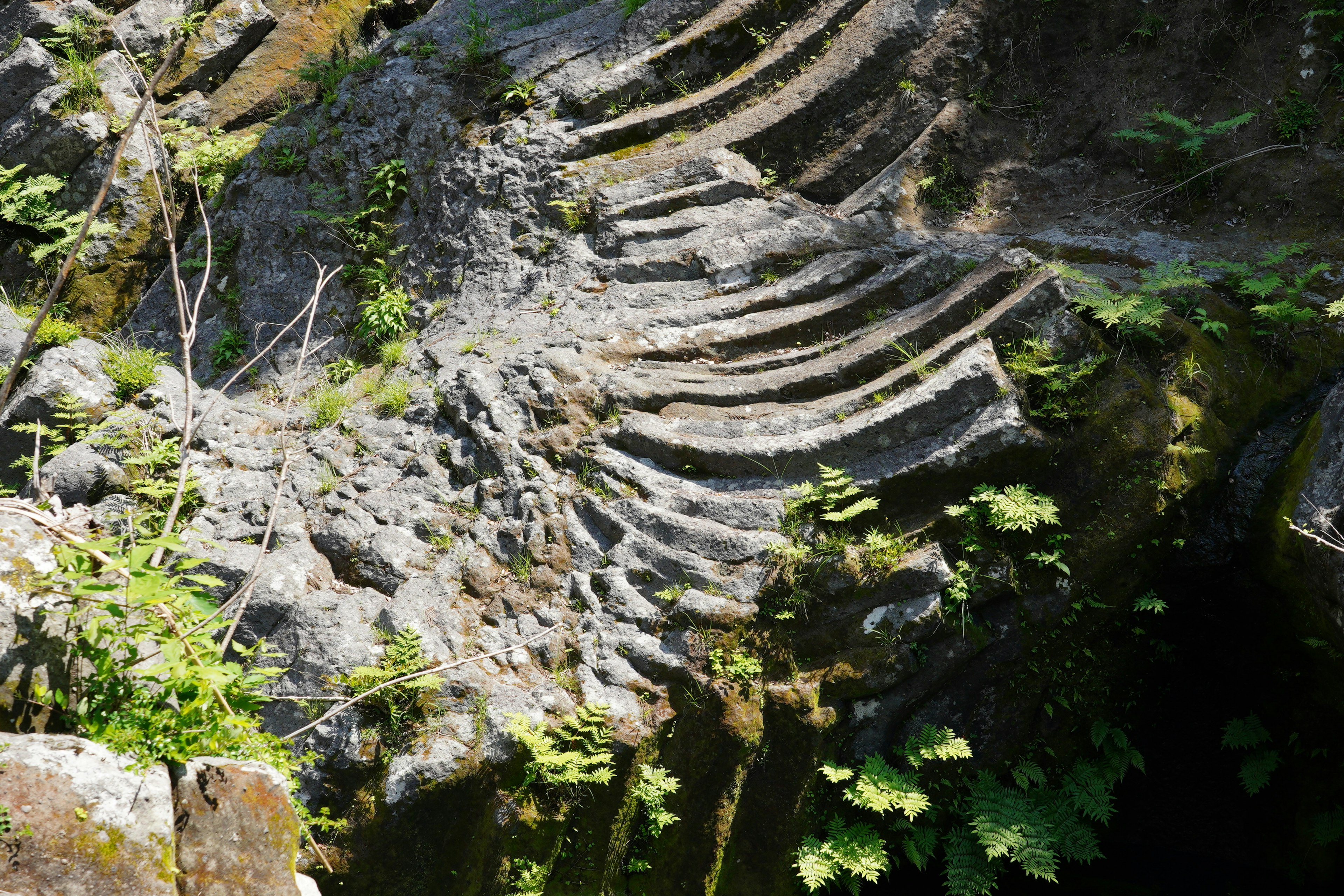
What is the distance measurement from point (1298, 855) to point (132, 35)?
13580 mm

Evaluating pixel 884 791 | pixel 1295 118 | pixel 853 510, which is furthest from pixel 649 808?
pixel 1295 118

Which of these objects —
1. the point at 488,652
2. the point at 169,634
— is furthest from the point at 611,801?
the point at 169,634

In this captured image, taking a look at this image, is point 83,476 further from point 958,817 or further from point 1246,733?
point 1246,733

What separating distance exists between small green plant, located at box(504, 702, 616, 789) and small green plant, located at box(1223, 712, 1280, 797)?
4.04 meters

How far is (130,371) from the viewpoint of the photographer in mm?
6469

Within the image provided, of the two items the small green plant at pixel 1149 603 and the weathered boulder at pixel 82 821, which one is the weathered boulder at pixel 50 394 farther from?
the small green plant at pixel 1149 603

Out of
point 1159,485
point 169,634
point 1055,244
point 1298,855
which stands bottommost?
point 1298,855

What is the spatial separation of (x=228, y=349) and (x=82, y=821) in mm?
6597

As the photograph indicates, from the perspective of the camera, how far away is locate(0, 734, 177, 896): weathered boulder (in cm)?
234

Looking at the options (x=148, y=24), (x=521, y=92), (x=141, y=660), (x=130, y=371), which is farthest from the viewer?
(x=148, y=24)

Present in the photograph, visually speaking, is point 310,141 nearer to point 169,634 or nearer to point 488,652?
point 488,652

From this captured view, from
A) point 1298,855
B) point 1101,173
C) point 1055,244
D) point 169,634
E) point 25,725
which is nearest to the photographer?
point 25,725

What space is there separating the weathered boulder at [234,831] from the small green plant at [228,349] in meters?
6.02

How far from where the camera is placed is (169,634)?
295cm
